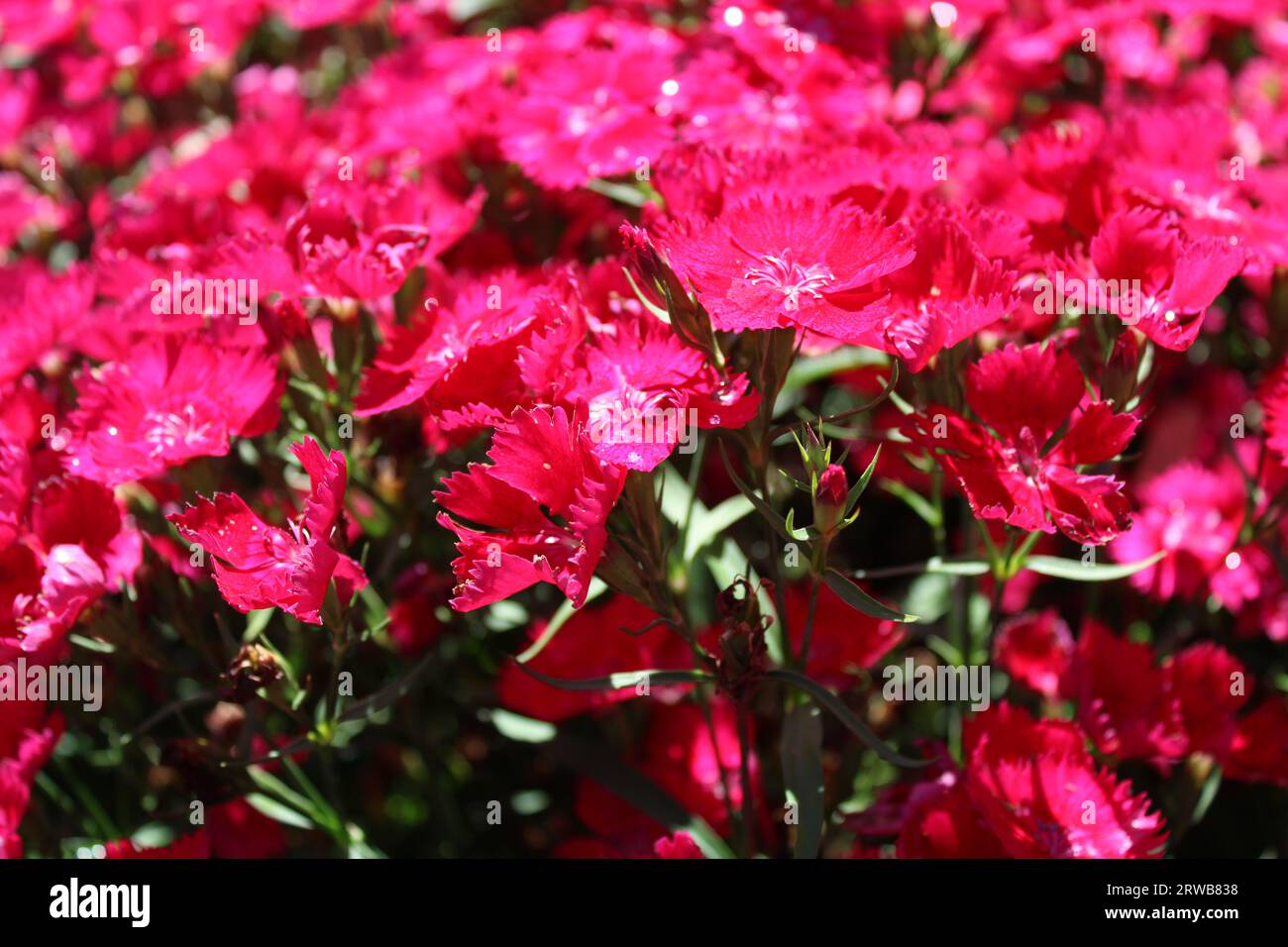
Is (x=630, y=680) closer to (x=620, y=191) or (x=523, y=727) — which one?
(x=523, y=727)

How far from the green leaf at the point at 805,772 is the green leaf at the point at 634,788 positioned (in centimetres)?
17

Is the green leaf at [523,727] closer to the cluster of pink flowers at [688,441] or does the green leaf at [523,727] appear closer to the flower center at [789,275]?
the cluster of pink flowers at [688,441]

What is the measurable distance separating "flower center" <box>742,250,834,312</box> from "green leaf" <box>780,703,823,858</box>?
1.79 ft

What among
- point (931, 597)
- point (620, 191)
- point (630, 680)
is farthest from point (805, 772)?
point (620, 191)

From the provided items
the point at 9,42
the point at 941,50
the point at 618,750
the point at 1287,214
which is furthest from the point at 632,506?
the point at 9,42

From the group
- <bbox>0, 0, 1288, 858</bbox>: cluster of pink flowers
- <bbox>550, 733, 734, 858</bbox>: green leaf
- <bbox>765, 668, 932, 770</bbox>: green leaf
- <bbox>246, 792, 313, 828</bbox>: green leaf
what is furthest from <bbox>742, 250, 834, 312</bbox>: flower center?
<bbox>246, 792, 313, 828</bbox>: green leaf

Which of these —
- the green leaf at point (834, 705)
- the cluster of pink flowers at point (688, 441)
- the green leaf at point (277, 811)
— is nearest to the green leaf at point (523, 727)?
the cluster of pink flowers at point (688, 441)

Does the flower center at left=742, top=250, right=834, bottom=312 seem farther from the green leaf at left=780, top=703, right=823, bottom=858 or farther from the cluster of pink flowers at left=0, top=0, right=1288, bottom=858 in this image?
the green leaf at left=780, top=703, right=823, bottom=858

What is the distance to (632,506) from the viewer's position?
4.11 ft

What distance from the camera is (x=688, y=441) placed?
1.37 metres

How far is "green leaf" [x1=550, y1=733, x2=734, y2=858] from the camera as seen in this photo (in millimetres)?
1500

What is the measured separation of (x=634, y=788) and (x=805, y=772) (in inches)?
11.0

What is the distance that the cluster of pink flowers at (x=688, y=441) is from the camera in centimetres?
124

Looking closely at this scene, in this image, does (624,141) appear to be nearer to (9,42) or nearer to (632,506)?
(632,506)
